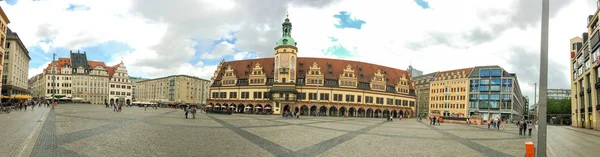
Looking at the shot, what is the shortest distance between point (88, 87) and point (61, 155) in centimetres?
13012

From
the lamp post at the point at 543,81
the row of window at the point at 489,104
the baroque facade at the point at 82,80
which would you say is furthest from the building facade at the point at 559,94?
the lamp post at the point at 543,81

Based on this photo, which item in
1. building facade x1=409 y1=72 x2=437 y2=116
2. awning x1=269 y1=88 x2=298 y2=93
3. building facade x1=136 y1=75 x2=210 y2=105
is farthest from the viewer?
building facade x1=136 y1=75 x2=210 y2=105

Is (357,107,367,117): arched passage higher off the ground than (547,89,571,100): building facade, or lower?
lower

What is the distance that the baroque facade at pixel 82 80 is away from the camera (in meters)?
122

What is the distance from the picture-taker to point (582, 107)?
5959 cm

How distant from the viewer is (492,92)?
97.3m

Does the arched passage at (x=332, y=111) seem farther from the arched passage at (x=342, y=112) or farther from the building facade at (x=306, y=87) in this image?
the arched passage at (x=342, y=112)

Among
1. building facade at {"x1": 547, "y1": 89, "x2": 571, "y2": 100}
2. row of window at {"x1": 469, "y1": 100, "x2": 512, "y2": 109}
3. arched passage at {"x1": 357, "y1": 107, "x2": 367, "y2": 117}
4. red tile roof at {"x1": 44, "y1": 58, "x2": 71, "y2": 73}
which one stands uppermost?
red tile roof at {"x1": 44, "y1": 58, "x2": 71, "y2": 73}

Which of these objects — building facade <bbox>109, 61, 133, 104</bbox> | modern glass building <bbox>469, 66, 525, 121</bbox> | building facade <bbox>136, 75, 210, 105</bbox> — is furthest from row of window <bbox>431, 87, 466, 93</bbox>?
building facade <bbox>109, 61, 133, 104</bbox>

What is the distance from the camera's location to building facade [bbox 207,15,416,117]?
77.6m

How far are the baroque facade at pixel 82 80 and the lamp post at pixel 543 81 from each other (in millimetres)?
130291

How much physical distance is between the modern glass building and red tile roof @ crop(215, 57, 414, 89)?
24.0m

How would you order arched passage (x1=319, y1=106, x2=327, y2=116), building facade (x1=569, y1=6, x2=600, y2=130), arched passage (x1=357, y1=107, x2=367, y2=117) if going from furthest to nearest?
arched passage (x1=357, y1=107, x2=367, y2=117)
arched passage (x1=319, y1=106, x2=327, y2=116)
building facade (x1=569, y1=6, x2=600, y2=130)

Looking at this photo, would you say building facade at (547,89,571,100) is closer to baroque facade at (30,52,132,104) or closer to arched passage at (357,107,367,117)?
arched passage at (357,107,367,117)
